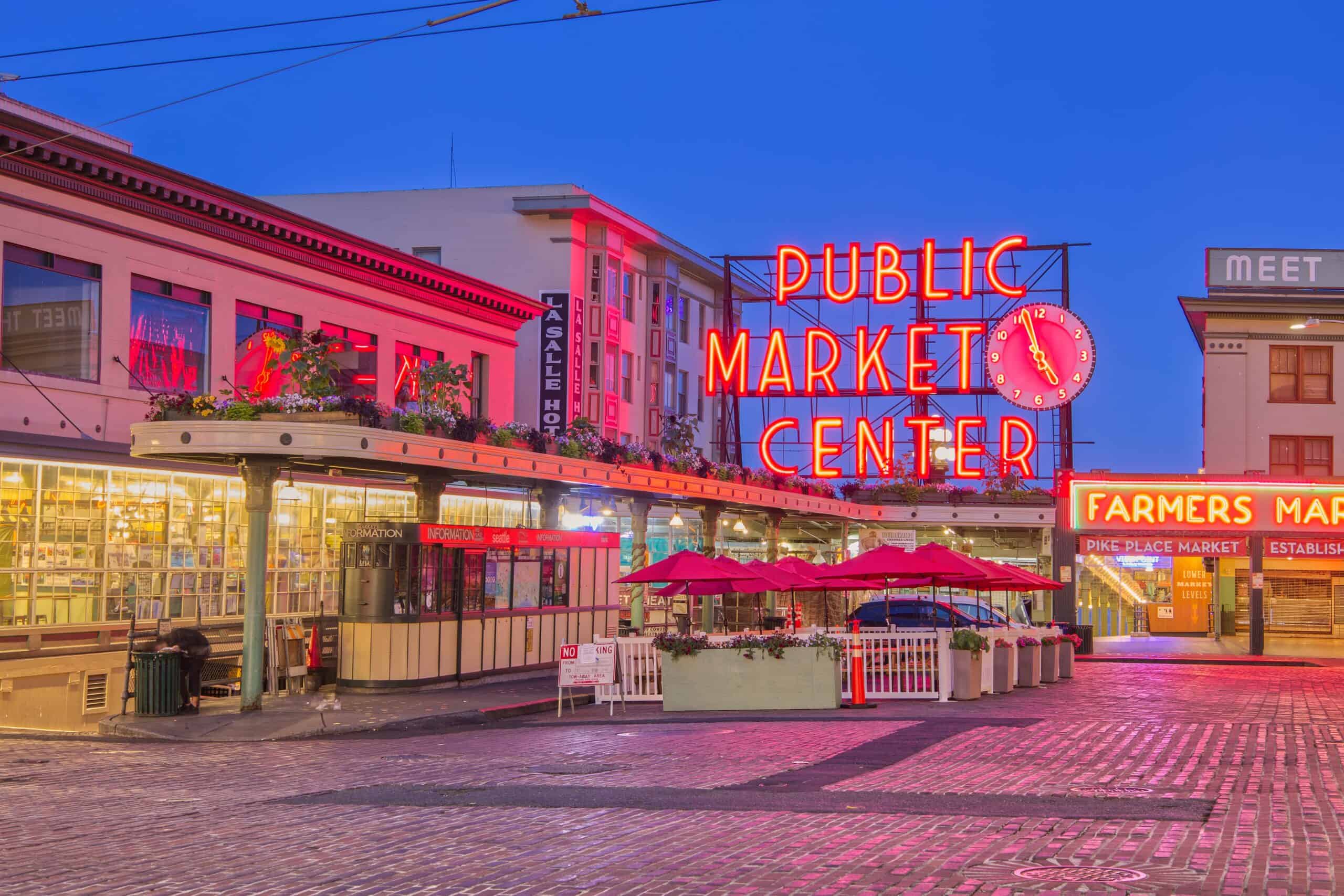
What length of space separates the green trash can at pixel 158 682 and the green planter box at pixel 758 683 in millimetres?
7410

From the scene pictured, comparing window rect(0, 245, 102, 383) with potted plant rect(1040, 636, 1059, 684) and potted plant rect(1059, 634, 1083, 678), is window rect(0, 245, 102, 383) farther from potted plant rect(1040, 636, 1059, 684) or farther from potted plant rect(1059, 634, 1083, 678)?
potted plant rect(1059, 634, 1083, 678)

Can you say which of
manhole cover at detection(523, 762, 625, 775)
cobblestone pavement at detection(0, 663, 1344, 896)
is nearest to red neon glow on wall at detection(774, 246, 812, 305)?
cobblestone pavement at detection(0, 663, 1344, 896)

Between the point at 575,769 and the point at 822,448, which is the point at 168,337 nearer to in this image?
the point at 575,769

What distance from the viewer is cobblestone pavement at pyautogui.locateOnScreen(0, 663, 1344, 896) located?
31.1ft

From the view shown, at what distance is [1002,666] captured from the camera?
87.1ft

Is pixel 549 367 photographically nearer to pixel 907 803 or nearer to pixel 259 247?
pixel 259 247

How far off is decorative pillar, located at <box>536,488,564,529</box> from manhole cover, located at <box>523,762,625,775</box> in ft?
45.8

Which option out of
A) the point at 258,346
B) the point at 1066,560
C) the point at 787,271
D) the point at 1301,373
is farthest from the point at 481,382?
the point at 1301,373

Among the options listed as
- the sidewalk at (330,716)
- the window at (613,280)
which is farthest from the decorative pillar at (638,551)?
the window at (613,280)

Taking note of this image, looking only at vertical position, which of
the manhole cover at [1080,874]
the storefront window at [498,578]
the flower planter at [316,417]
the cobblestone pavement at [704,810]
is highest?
the flower planter at [316,417]

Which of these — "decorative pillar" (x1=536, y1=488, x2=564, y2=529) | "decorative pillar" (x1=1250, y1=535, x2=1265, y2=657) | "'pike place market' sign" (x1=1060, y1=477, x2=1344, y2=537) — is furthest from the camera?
"'pike place market' sign" (x1=1060, y1=477, x2=1344, y2=537)

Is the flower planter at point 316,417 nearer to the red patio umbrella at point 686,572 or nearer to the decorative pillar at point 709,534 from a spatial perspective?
the red patio umbrella at point 686,572

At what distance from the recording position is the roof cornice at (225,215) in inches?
925

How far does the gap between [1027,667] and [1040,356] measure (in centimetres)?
2308
